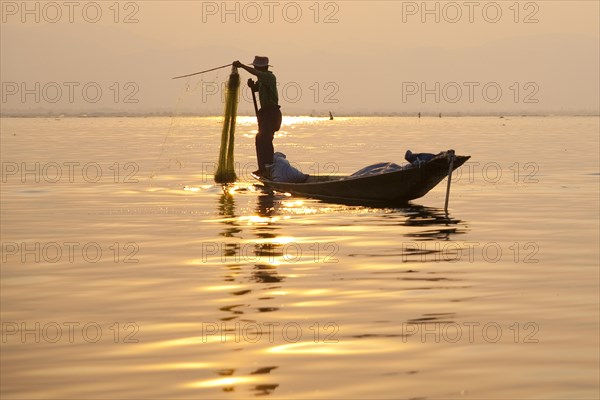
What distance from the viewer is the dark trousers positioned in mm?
25891

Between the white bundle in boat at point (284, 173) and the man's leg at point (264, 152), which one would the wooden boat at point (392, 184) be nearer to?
the white bundle in boat at point (284, 173)

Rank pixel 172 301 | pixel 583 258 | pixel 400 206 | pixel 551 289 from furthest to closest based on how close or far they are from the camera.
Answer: pixel 400 206
pixel 583 258
pixel 551 289
pixel 172 301

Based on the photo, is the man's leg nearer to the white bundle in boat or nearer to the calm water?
the white bundle in boat

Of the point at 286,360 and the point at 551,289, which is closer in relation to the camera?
the point at 286,360

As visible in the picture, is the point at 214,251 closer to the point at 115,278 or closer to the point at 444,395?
the point at 115,278

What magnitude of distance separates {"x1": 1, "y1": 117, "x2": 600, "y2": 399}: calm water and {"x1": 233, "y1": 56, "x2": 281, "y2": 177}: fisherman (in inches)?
122

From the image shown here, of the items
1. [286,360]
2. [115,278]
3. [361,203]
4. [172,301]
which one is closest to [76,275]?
[115,278]

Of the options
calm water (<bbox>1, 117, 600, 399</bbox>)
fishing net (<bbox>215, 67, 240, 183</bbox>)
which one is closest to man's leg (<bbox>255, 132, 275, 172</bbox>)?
fishing net (<bbox>215, 67, 240, 183</bbox>)

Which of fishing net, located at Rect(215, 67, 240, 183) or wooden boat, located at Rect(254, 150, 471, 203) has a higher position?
fishing net, located at Rect(215, 67, 240, 183)

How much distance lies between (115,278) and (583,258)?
606 centimetres

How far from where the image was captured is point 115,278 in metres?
13.0

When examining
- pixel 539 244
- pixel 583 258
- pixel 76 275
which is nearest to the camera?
pixel 76 275

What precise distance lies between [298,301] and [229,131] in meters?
17.9

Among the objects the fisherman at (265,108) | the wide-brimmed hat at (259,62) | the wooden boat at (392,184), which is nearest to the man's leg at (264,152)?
the fisherman at (265,108)
